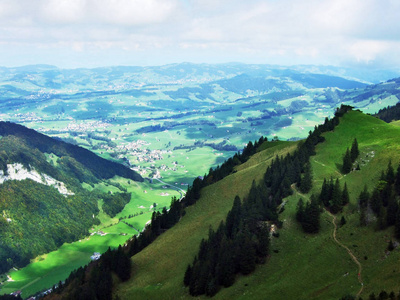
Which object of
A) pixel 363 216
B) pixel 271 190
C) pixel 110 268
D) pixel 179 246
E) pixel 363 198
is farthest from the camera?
pixel 271 190

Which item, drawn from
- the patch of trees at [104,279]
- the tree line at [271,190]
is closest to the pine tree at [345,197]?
the tree line at [271,190]

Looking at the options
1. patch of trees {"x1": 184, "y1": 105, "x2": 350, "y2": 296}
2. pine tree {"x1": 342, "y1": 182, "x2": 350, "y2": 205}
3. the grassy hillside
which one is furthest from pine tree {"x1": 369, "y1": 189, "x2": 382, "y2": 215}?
patch of trees {"x1": 184, "y1": 105, "x2": 350, "y2": 296}

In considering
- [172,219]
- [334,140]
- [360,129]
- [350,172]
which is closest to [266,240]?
[350,172]

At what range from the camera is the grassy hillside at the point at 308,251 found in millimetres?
75506

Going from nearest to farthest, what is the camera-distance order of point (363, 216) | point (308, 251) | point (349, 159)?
point (308, 251)
point (363, 216)
point (349, 159)

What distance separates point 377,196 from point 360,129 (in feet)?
258

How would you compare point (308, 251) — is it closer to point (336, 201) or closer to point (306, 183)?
point (336, 201)

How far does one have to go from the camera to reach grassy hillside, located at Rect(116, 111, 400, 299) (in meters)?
75.5

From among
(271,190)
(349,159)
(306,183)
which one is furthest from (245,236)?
(349,159)

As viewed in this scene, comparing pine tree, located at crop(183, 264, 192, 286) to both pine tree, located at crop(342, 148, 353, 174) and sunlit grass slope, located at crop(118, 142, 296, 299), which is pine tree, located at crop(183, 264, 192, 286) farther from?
pine tree, located at crop(342, 148, 353, 174)

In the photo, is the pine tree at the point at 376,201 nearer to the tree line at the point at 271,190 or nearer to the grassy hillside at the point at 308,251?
the grassy hillside at the point at 308,251

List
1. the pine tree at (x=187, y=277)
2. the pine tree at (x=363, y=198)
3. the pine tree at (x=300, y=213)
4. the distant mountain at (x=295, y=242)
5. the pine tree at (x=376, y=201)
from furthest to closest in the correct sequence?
the pine tree at (x=300, y=213) < the pine tree at (x=363, y=198) < the pine tree at (x=187, y=277) < the pine tree at (x=376, y=201) < the distant mountain at (x=295, y=242)

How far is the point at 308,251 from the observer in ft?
296

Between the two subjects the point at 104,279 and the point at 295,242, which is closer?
the point at 295,242
